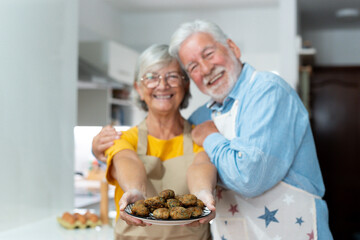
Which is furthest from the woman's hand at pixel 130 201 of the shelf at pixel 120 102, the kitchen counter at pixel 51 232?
the shelf at pixel 120 102

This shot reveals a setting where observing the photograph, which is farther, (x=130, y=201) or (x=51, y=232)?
(x=51, y=232)

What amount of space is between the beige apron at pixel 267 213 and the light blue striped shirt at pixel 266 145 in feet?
0.08

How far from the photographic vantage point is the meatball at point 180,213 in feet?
3.05

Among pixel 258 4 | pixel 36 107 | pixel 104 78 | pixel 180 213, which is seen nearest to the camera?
pixel 180 213

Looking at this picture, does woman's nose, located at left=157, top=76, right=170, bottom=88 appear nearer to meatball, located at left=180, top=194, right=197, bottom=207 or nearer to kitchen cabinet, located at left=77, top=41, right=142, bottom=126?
meatball, located at left=180, top=194, right=197, bottom=207

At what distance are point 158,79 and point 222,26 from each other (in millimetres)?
3310

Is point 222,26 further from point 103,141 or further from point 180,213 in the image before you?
point 180,213

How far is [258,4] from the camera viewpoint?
4219 millimetres

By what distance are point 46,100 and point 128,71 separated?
232 cm

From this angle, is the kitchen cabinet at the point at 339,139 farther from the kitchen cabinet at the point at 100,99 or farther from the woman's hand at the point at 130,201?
the woman's hand at the point at 130,201

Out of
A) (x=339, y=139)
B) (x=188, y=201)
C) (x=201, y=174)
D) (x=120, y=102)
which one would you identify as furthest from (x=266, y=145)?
(x=339, y=139)

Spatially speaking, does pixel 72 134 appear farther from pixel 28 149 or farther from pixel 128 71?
pixel 128 71

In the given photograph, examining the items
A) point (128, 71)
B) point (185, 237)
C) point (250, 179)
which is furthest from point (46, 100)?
point (128, 71)

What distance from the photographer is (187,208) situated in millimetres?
966
